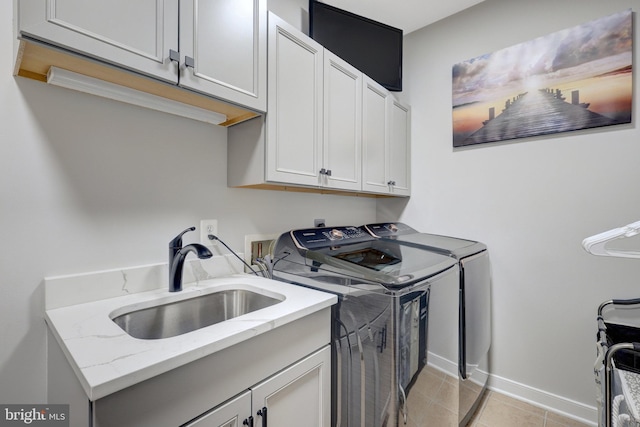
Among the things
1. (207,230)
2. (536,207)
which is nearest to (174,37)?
(207,230)

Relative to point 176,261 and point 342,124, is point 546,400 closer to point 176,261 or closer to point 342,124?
point 342,124

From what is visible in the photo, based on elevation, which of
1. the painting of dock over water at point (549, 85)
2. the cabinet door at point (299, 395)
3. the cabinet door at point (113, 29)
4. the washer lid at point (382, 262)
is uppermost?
the painting of dock over water at point (549, 85)

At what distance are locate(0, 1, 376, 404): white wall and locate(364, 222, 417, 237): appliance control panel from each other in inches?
49.3

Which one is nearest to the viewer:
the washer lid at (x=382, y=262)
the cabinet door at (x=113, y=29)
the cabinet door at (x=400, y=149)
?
the cabinet door at (x=113, y=29)

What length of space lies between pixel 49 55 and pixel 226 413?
1182 millimetres

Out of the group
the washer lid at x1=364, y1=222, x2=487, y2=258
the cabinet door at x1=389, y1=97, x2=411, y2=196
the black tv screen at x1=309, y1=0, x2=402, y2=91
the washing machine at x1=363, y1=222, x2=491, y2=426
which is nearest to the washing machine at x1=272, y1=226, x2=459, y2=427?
the washing machine at x1=363, y1=222, x2=491, y2=426

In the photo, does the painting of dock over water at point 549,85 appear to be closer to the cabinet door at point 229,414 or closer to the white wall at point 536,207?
the white wall at point 536,207

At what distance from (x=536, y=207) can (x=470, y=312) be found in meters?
0.89

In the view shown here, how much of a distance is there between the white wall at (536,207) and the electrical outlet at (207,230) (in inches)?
69.1

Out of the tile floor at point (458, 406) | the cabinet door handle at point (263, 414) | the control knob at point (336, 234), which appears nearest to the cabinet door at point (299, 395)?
the cabinet door handle at point (263, 414)

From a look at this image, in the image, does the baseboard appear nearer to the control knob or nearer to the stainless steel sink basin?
the control knob

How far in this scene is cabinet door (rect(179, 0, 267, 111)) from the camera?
103 centimetres

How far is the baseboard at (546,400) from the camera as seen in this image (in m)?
1.73

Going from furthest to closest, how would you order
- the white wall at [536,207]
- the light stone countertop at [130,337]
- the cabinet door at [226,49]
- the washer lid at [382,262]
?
the white wall at [536,207], the washer lid at [382,262], the cabinet door at [226,49], the light stone countertop at [130,337]
